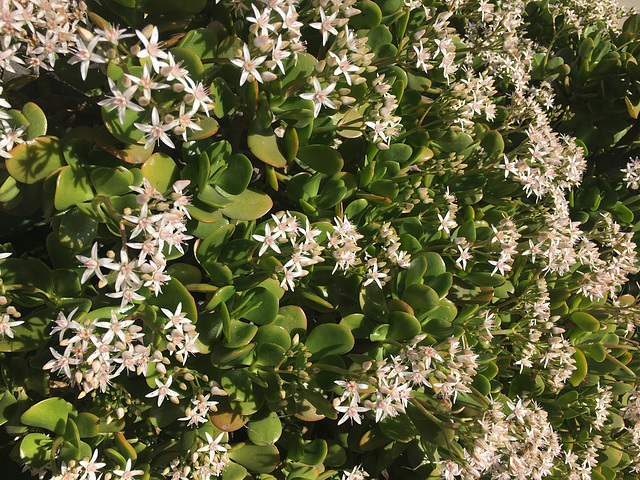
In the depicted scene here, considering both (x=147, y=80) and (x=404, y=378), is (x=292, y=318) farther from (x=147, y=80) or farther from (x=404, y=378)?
(x=147, y=80)

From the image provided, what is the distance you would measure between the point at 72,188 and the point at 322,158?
0.83m

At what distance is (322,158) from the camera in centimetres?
174

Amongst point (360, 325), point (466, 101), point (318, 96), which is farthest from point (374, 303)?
point (466, 101)

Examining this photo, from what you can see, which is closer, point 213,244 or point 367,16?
point 213,244

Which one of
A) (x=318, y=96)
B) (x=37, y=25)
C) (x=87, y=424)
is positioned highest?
(x=37, y=25)

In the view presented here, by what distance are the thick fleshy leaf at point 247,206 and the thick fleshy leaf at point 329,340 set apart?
0.46 meters

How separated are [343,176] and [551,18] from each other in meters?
2.33

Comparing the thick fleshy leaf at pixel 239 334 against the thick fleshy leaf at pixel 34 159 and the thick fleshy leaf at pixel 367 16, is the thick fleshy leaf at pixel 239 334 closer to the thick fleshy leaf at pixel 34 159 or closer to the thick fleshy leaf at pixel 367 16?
the thick fleshy leaf at pixel 34 159

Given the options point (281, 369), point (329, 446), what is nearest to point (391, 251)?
point (281, 369)

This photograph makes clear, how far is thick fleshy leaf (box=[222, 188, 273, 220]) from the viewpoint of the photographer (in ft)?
5.27

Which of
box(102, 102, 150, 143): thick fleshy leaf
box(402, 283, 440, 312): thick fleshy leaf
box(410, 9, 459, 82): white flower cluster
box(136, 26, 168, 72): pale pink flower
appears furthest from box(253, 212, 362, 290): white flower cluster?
box(410, 9, 459, 82): white flower cluster

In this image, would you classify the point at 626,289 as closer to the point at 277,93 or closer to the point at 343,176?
the point at 343,176

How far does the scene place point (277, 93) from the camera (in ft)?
5.33

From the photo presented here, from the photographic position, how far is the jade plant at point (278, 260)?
137 centimetres
